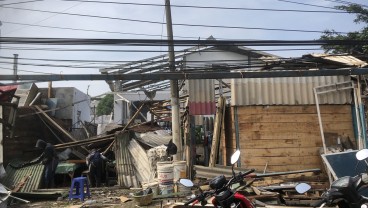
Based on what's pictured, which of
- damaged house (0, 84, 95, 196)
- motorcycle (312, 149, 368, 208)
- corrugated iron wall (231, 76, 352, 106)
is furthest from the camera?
damaged house (0, 84, 95, 196)

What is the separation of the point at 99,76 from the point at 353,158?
291 inches

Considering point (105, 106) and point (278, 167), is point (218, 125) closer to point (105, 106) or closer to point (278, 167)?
point (278, 167)

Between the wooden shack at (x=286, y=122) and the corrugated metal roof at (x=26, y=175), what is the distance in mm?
6811

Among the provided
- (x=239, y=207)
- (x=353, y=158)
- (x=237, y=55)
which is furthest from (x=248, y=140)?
(x=237, y=55)

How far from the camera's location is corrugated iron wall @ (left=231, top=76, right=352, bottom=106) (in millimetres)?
11234

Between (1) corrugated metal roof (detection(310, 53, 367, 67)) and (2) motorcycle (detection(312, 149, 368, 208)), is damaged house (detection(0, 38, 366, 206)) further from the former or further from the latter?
(2) motorcycle (detection(312, 149, 368, 208))

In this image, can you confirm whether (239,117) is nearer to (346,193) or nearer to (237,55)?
(346,193)

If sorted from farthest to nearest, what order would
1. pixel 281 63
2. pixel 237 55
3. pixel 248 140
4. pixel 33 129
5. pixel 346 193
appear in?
pixel 237 55 < pixel 33 129 < pixel 281 63 < pixel 248 140 < pixel 346 193

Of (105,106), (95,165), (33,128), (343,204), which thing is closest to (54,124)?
(33,128)

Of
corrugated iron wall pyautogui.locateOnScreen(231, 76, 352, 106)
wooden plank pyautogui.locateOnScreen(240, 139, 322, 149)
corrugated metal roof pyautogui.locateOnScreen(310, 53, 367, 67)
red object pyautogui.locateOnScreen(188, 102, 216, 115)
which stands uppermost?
corrugated metal roof pyautogui.locateOnScreen(310, 53, 367, 67)

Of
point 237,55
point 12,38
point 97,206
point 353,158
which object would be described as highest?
point 237,55

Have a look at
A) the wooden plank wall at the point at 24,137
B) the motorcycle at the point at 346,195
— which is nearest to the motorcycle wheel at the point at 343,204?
the motorcycle at the point at 346,195

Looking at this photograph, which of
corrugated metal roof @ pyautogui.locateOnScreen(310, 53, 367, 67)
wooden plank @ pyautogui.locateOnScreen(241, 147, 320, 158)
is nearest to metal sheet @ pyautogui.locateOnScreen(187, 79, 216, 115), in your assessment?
wooden plank @ pyautogui.locateOnScreen(241, 147, 320, 158)

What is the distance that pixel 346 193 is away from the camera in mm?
3668
